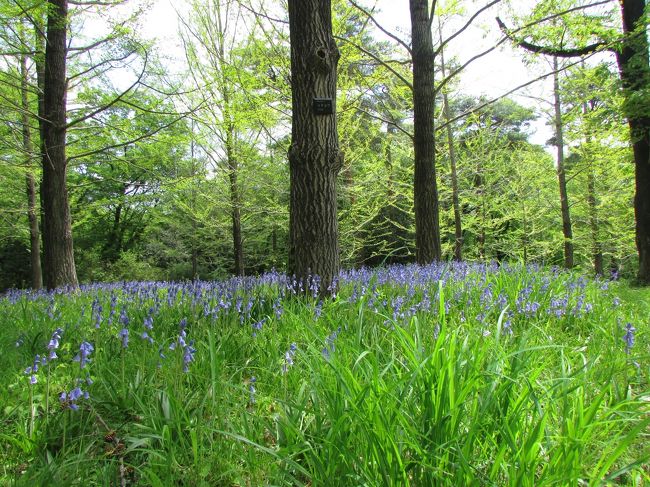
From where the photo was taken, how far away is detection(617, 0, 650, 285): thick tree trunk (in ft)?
23.0

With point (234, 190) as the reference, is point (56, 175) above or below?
below

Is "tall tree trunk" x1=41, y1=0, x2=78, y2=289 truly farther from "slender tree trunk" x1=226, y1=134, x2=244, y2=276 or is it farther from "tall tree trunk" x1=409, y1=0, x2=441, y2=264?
"tall tree trunk" x1=409, y1=0, x2=441, y2=264

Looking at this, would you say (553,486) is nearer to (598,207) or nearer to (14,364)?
(14,364)

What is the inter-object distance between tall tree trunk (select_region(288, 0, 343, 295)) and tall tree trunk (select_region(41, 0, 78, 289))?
492 cm

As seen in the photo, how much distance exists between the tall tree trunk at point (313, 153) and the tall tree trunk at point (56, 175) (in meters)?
4.92

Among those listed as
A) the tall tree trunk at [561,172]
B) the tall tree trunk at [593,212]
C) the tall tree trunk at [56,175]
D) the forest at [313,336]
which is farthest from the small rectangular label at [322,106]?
the tall tree trunk at [593,212]

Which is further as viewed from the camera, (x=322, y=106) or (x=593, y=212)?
(x=593, y=212)

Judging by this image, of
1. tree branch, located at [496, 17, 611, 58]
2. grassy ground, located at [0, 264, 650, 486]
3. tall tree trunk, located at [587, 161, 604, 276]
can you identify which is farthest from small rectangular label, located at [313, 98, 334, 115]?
tall tree trunk, located at [587, 161, 604, 276]

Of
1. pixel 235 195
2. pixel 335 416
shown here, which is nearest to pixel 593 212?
pixel 235 195

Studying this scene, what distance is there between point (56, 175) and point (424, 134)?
6.41 meters

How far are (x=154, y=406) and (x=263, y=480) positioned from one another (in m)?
0.65

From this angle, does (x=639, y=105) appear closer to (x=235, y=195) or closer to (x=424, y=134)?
(x=424, y=134)

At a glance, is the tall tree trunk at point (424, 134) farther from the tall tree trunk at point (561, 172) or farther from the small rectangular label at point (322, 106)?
the tall tree trunk at point (561, 172)

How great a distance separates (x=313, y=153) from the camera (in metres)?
3.81
